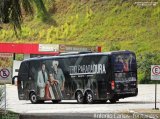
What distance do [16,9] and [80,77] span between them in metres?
12.0

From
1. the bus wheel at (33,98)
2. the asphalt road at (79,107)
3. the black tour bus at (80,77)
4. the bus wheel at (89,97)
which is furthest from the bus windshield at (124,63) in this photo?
the bus wheel at (33,98)

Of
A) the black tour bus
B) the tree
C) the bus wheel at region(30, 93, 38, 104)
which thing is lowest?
the bus wheel at region(30, 93, 38, 104)

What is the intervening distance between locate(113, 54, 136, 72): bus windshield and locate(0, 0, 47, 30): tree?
9.84 metres

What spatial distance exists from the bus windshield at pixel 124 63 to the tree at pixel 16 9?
9.84 m

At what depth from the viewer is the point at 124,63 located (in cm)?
3206

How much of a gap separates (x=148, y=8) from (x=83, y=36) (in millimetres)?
11181

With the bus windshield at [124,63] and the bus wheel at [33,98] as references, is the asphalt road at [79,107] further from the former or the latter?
the bus wheel at [33,98]

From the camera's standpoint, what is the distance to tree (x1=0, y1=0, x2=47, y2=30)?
21.4 meters

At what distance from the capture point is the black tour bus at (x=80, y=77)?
103 ft

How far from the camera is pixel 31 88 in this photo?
119ft

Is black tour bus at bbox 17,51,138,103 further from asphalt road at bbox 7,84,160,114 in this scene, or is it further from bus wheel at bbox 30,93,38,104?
asphalt road at bbox 7,84,160,114

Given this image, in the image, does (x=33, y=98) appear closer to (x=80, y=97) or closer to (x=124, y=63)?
(x=80, y=97)

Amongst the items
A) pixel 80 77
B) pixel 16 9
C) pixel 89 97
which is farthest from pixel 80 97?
pixel 16 9

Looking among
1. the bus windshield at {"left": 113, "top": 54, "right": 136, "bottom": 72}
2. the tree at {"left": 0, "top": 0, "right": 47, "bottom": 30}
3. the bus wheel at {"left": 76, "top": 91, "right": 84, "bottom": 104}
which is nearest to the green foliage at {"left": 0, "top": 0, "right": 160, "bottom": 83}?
the bus wheel at {"left": 76, "top": 91, "right": 84, "bottom": 104}
